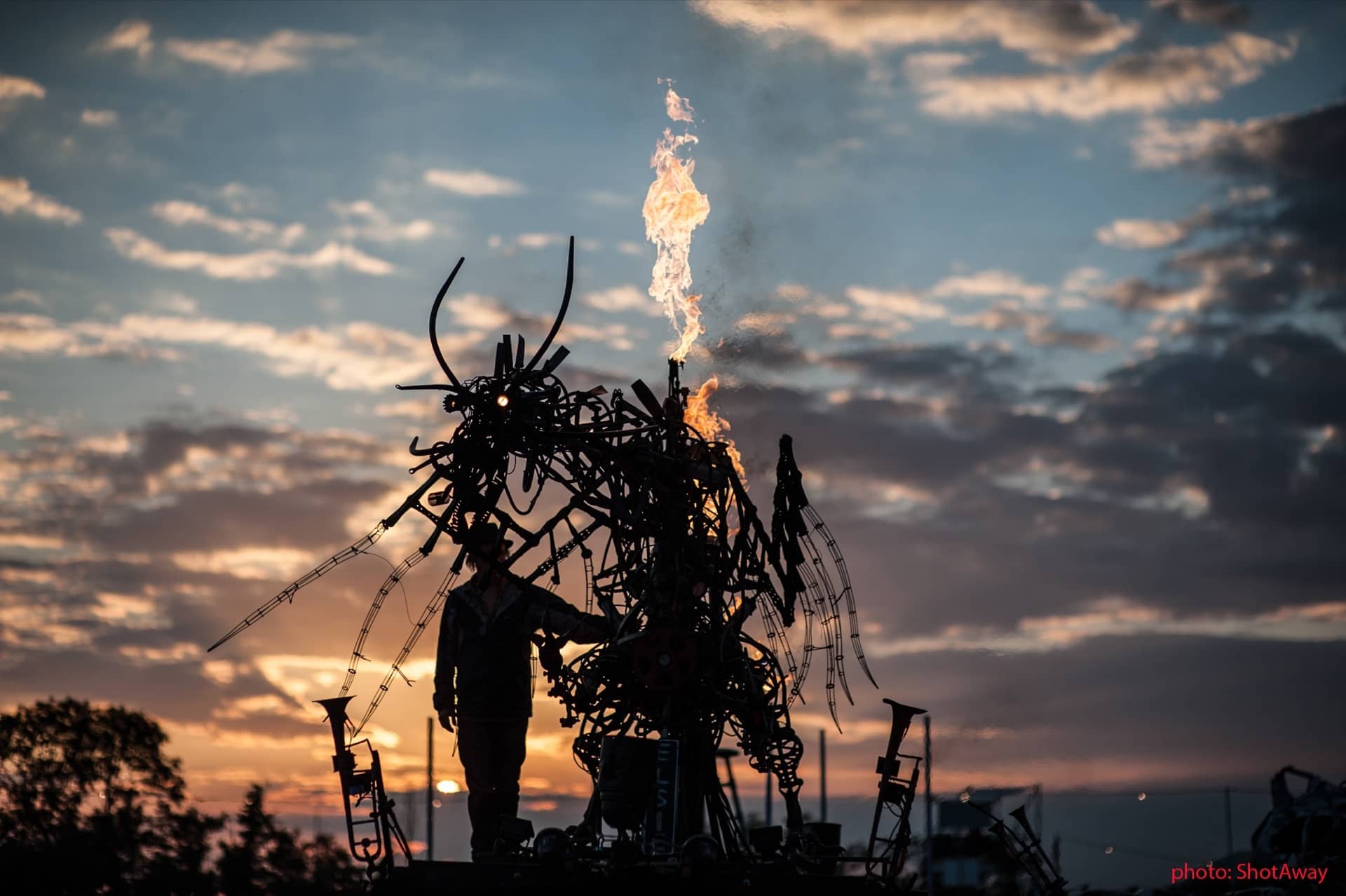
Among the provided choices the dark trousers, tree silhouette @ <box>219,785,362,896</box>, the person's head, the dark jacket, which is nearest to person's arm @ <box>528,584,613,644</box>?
the dark jacket

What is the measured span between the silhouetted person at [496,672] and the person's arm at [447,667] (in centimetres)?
3

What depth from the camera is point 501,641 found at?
26562 mm

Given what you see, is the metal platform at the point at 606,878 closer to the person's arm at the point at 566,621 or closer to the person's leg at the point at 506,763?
the person's leg at the point at 506,763

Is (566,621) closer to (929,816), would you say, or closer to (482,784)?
(482,784)

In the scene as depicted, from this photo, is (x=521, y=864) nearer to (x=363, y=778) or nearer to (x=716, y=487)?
(x=363, y=778)

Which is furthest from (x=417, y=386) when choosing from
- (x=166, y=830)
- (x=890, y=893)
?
(x=166, y=830)

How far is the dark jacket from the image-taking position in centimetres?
2647

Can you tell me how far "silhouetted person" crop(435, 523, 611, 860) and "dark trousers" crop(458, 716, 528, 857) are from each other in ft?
0.04

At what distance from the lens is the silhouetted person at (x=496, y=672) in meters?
26.4

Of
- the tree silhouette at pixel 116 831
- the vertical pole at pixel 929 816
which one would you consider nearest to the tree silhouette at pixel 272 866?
the tree silhouette at pixel 116 831

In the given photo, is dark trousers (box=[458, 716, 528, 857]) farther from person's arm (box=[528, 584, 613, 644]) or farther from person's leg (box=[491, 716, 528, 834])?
person's arm (box=[528, 584, 613, 644])

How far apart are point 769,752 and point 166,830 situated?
138 feet

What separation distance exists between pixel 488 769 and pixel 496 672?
1598 millimetres

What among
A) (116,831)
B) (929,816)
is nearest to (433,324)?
(929,816)
